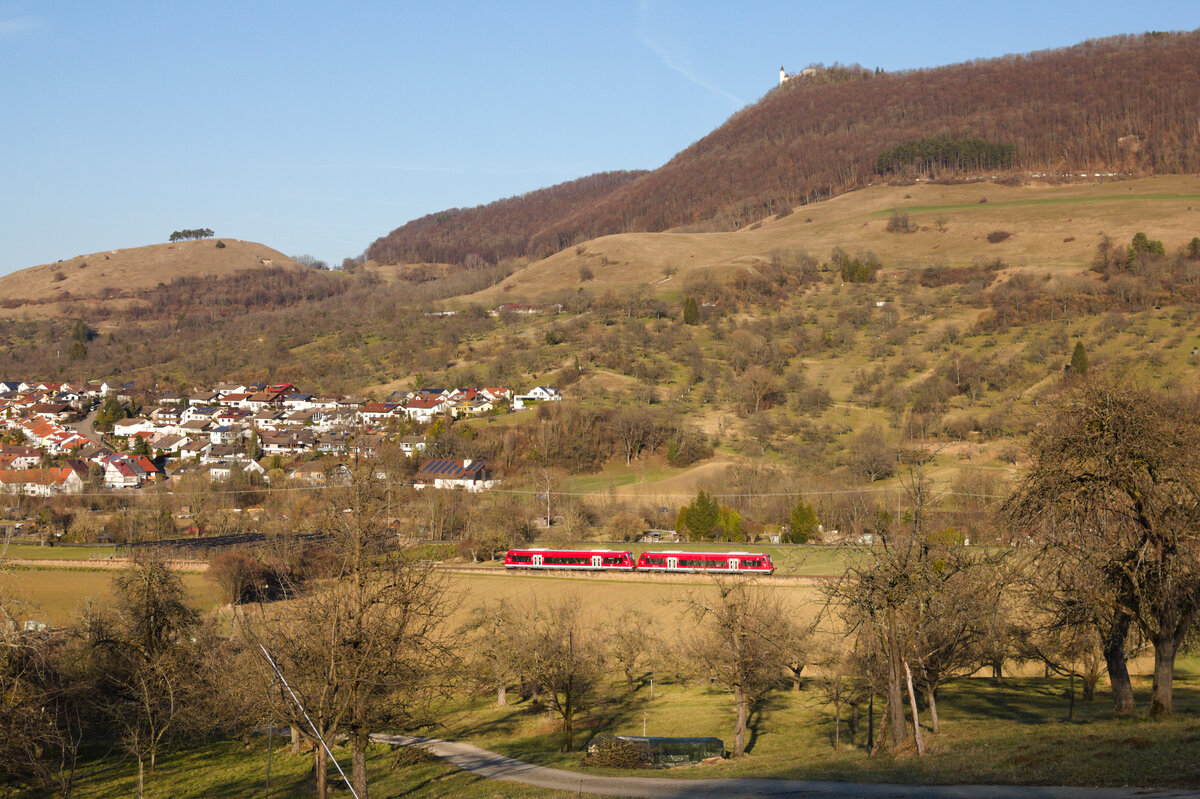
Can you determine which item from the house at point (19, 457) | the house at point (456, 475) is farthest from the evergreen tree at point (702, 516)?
the house at point (19, 457)

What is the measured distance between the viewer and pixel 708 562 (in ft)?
186

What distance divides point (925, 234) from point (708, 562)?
119 m

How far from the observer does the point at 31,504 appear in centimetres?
8169

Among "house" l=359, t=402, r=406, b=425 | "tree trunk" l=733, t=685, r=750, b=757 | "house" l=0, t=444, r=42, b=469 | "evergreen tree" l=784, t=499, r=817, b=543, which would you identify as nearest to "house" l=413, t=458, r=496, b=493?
"house" l=359, t=402, r=406, b=425

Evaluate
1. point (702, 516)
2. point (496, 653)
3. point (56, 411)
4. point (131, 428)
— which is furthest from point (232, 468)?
point (496, 653)

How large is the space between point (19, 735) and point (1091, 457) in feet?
71.1

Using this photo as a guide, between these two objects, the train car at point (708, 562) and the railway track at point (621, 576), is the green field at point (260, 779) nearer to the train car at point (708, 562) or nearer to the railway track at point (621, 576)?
the railway track at point (621, 576)

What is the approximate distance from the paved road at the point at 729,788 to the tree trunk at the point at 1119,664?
7073 millimetres

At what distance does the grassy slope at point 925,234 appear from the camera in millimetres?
142250

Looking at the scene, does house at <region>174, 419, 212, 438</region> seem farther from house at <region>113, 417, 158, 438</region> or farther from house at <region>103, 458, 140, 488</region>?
house at <region>103, 458, 140, 488</region>

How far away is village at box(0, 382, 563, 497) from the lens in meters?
88.8

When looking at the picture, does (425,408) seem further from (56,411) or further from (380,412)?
(56,411)

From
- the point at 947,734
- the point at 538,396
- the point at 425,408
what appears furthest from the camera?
the point at 425,408

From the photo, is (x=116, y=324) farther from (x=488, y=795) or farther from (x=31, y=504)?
(x=488, y=795)
